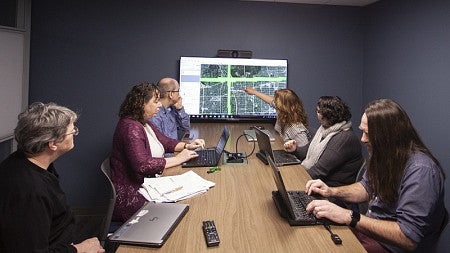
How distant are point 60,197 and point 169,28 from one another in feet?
9.33

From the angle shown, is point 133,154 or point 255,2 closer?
point 133,154

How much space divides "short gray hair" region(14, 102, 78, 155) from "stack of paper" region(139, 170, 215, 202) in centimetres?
52

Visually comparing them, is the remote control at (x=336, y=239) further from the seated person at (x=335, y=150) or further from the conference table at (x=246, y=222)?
the seated person at (x=335, y=150)

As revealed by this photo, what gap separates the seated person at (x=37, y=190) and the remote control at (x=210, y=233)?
1.90 feet

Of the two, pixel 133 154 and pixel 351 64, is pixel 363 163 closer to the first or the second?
pixel 133 154

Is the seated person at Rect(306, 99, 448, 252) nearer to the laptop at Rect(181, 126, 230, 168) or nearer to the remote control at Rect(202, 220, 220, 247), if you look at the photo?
the remote control at Rect(202, 220, 220, 247)

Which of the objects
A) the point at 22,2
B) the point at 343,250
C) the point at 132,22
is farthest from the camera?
the point at 132,22

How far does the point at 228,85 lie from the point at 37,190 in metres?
2.89

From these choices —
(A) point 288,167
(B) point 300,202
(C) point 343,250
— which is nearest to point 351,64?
(A) point 288,167

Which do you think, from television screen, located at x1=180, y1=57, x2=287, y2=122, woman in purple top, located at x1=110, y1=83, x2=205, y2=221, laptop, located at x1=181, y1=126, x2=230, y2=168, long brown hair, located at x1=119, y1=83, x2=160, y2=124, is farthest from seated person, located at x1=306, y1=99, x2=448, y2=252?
television screen, located at x1=180, y1=57, x2=287, y2=122

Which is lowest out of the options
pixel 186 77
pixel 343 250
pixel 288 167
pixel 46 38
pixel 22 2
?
pixel 343 250

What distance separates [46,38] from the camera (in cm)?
374

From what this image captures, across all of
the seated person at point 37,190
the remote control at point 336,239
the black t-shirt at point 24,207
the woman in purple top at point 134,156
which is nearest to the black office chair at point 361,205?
the remote control at point 336,239

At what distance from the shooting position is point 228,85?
397 centimetres
